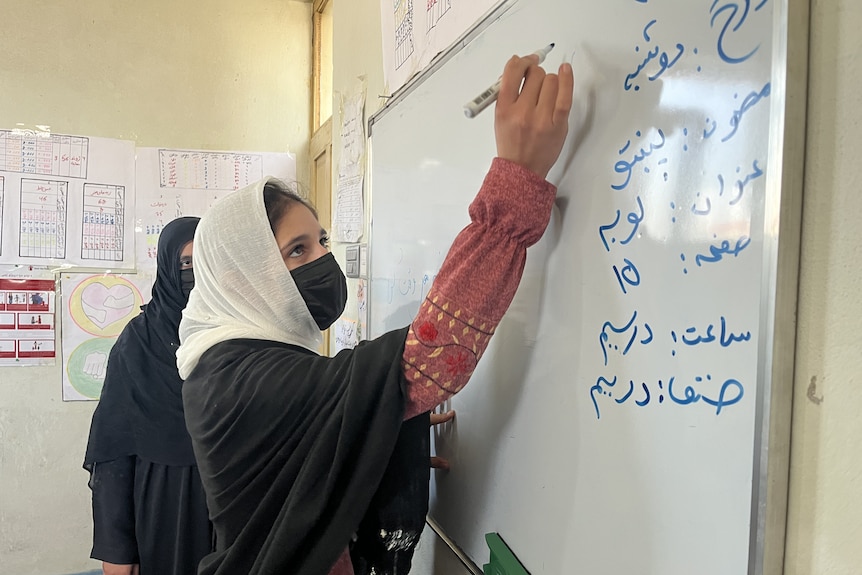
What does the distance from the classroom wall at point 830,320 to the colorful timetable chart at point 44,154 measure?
256 centimetres

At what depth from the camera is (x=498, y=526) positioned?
756mm

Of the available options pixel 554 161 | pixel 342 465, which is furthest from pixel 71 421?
pixel 554 161

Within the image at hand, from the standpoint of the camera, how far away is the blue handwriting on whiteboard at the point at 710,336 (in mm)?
408

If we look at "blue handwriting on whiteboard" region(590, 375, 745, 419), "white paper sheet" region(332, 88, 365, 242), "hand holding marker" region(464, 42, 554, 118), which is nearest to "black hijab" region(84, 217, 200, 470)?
"white paper sheet" region(332, 88, 365, 242)

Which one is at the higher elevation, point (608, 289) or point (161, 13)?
point (161, 13)

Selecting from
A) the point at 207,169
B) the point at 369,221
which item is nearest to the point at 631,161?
the point at 369,221

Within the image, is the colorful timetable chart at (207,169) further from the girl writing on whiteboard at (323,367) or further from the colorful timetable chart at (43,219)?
the girl writing on whiteboard at (323,367)

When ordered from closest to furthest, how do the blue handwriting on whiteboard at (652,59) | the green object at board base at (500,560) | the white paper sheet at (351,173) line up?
the blue handwriting on whiteboard at (652,59)
the green object at board base at (500,560)
the white paper sheet at (351,173)

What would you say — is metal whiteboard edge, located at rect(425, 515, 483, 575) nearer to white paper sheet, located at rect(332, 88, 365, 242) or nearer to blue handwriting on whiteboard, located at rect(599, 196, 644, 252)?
blue handwriting on whiteboard, located at rect(599, 196, 644, 252)

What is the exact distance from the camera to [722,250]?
0.42 m

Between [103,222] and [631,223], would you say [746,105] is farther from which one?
[103,222]

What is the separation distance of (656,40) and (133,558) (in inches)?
58.4

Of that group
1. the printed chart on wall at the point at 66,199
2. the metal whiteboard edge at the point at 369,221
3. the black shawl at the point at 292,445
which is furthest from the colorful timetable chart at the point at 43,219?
the black shawl at the point at 292,445

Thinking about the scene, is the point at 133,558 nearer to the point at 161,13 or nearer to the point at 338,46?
the point at 338,46
